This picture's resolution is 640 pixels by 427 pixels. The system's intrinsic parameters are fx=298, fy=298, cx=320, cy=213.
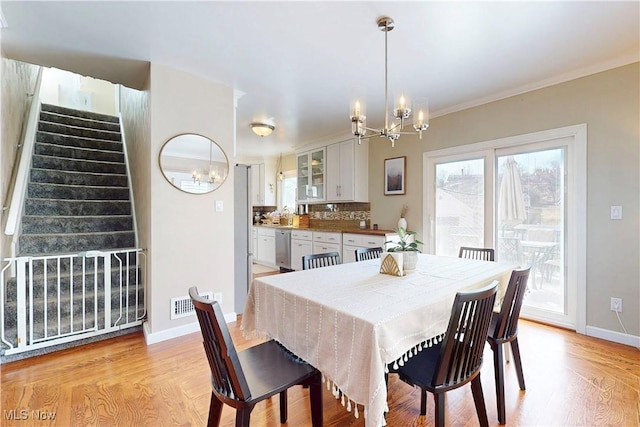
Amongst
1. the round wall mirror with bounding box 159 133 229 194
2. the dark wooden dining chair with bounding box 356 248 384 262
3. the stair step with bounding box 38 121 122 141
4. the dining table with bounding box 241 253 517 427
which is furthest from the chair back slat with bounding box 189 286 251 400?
the stair step with bounding box 38 121 122 141

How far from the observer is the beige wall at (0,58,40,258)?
260 centimetres

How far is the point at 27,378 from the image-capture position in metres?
2.10

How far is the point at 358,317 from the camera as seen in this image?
120 centimetres

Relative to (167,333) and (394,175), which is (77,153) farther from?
(394,175)

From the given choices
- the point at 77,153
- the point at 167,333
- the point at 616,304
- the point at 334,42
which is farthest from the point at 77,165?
the point at 616,304

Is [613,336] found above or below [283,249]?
below

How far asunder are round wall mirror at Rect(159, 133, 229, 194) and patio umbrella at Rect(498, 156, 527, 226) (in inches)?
123

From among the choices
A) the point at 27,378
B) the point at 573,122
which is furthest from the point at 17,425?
the point at 573,122

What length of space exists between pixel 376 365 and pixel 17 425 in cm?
205

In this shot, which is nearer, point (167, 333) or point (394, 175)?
point (167, 333)

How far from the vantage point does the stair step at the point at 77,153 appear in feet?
12.6

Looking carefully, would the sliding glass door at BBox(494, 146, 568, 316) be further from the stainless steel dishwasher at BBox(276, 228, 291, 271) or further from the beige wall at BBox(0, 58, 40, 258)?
the beige wall at BBox(0, 58, 40, 258)

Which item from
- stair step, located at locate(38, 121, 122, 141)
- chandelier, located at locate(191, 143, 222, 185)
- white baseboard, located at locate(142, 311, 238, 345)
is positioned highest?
stair step, located at locate(38, 121, 122, 141)

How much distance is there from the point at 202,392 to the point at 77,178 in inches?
134
